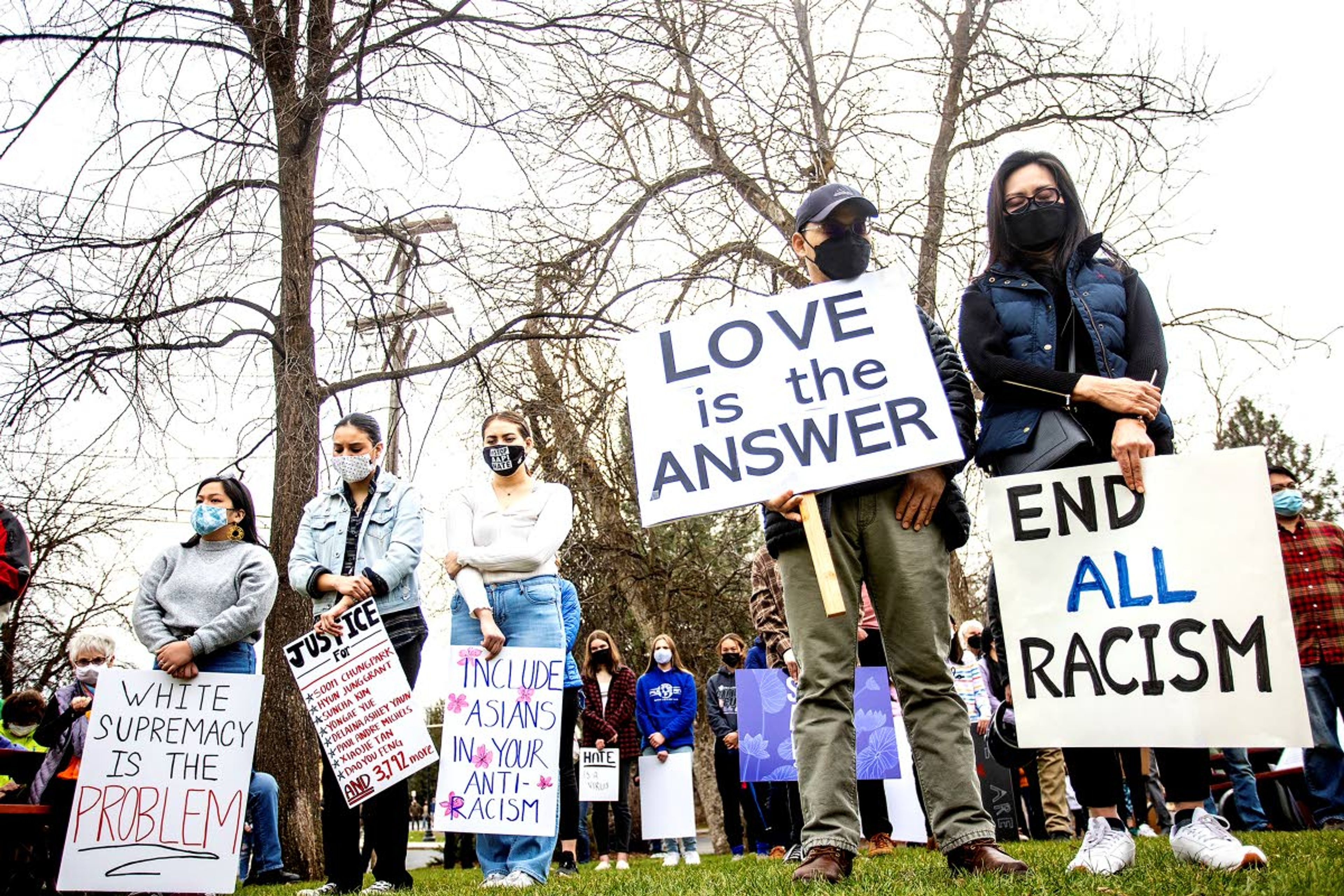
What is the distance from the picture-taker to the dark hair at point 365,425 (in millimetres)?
5262

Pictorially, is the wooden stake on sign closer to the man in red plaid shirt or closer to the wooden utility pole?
the man in red plaid shirt

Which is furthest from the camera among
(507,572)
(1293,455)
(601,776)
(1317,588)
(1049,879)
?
(1293,455)

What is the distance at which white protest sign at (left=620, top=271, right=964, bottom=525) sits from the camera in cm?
340

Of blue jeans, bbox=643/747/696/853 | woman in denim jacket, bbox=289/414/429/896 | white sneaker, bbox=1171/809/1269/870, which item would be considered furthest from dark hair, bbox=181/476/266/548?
blue jeans, bbox=643/747/696/853

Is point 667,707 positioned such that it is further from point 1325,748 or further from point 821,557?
point 821,557

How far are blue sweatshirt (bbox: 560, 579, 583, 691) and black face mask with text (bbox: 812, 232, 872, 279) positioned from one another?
299 centimetres

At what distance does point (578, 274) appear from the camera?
1030 cm

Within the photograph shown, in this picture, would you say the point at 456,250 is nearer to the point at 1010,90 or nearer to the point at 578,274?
the point at 578,274

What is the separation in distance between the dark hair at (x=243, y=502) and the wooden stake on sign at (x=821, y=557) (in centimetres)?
329

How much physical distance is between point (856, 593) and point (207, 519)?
11.0 feet

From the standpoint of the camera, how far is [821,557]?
3.13 meters

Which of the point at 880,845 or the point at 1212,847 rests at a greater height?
the point at 1212,847

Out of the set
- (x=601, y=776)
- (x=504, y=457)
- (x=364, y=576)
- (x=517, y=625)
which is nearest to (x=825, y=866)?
(x=517, y=625)

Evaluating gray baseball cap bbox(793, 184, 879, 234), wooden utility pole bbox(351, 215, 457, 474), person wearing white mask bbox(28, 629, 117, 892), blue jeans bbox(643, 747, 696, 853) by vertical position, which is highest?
wooden utility pole bbox(351, 215, 457, 474)
